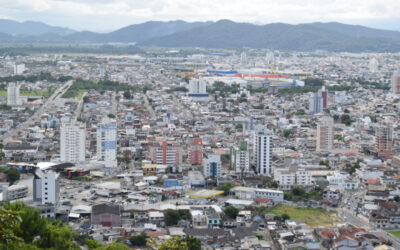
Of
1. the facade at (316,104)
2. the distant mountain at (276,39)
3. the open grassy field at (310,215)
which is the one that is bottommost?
the open grassy field at (310,215)

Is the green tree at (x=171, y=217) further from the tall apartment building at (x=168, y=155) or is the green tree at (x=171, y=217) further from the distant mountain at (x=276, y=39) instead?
the distant mountain at (x=276, y=39)

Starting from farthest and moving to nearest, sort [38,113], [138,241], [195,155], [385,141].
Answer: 1. [38,113]
2. [385,141]
3. [195,155]
4. [138,241]

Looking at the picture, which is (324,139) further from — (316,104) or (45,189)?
(45,189)

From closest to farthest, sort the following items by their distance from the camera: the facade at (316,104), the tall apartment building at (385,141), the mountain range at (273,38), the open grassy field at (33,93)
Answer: the tall apartment building at (385,141) → the facade at (316,104) → the open grassy field at (33,93) → the mountain range at (273,38)

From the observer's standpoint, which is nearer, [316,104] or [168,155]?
[168,155]

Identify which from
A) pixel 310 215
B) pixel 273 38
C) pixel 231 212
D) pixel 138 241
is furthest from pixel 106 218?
pixel 273 38

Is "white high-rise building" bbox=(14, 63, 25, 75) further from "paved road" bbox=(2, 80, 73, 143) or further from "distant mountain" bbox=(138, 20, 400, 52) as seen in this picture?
"distant mountain" bbox=(138, 20, 400, 52)

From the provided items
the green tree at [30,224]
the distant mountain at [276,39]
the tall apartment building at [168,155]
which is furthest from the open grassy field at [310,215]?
the distant mountain at [276,39]
